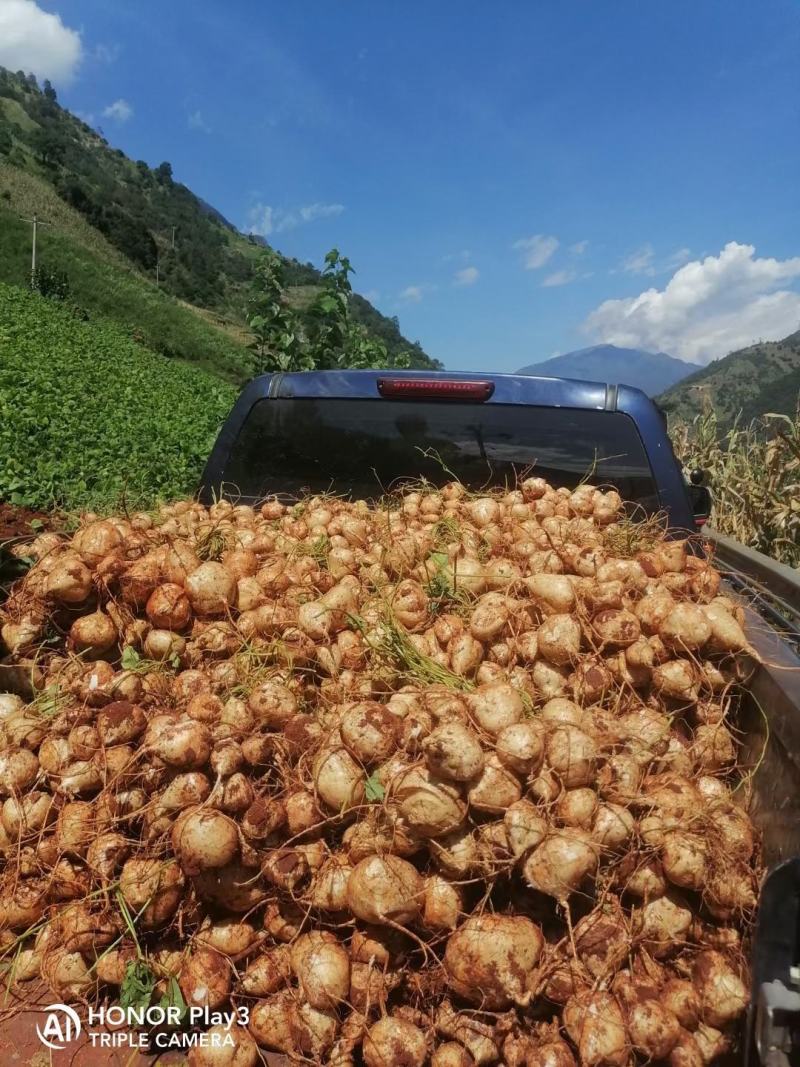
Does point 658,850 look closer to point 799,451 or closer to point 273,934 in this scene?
point 273,934

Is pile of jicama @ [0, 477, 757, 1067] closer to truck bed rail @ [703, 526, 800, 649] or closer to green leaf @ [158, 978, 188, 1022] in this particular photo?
green leaf @ [158, 978, 188, 1022]

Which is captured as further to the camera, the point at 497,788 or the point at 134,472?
the point at 134,472

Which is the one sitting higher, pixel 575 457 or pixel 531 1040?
pixel 575 457

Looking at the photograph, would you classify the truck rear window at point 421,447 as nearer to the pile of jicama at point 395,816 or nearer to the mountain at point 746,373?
the pile of jicama at point 395,816

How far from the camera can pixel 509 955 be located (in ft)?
5.40

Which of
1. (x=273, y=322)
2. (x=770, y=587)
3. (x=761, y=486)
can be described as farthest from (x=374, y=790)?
(x=273, y=322)

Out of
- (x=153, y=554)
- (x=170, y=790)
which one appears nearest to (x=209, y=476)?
(x=153, y=554)

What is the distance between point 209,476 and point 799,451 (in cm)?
656

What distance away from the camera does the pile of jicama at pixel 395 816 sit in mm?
1707

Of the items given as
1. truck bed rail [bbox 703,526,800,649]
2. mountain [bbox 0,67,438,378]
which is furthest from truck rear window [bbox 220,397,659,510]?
mountain [bbox 0,67,438,378]

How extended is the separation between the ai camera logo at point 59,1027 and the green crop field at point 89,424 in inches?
71.6

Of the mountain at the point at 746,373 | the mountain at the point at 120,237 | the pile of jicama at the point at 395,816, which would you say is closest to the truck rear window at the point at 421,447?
the pile of jicama at the point at 395,816

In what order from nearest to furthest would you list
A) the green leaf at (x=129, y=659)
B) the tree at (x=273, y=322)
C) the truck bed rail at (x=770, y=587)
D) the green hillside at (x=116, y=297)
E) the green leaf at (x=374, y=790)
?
the green leaf at (x=374, y=790) < the green leaf at (x=129, y=659) < the truck bed rail at (x=770, y=587) < the tree at (x=273, y=322) < the green hillside at (x=116, y=297)

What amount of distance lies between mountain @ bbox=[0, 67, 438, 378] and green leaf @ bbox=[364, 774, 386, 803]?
32.3 m
